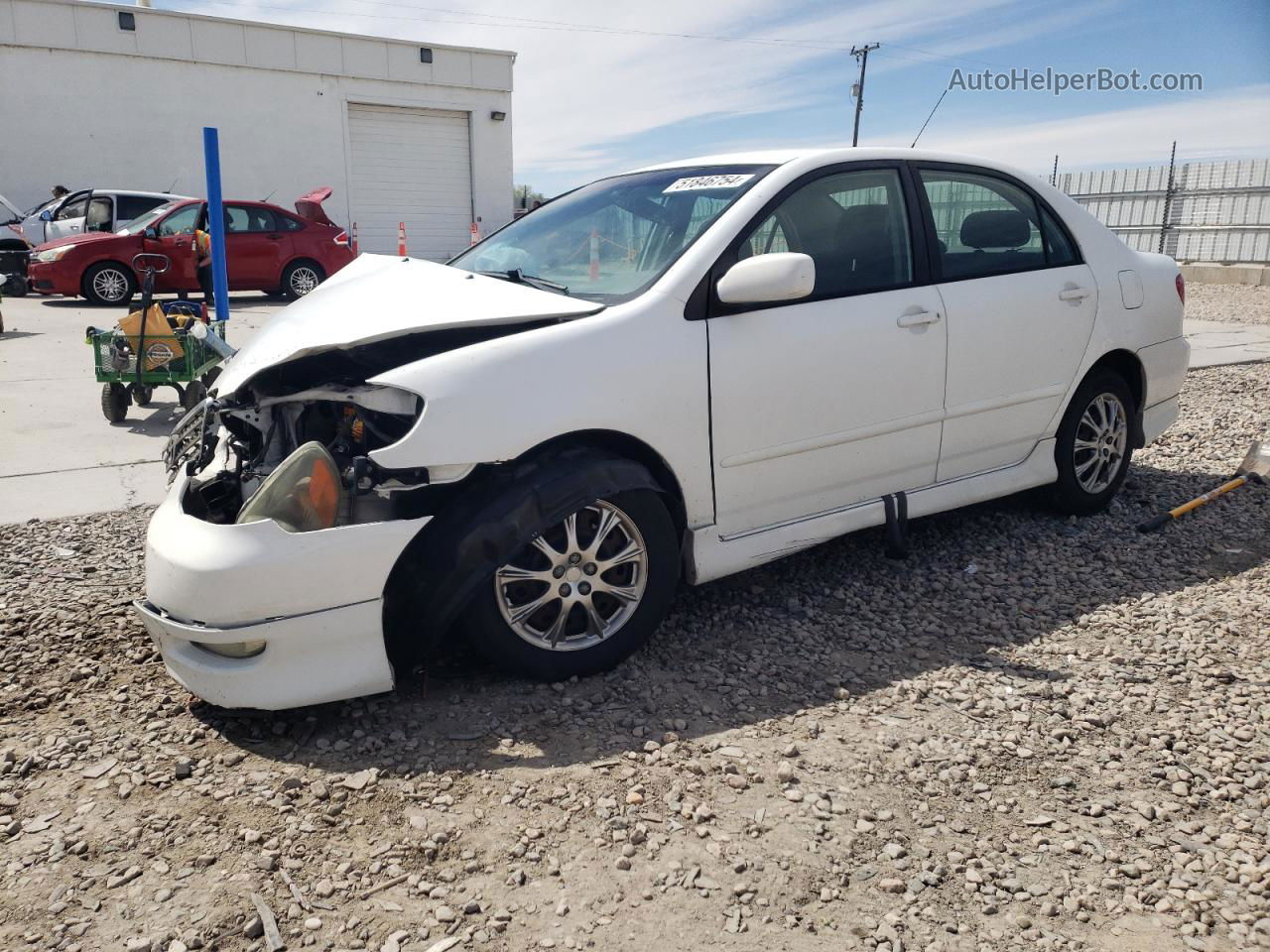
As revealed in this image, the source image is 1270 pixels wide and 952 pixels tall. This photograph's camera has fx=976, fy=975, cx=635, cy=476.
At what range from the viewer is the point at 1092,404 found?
459 centimetres

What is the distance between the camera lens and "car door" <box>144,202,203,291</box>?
43.7 feet

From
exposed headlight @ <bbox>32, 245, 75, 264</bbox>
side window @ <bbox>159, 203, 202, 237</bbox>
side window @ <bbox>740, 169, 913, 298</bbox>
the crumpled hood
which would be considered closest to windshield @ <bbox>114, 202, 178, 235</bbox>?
side window @ <bbox>159, 203, 202, 237</bbox>

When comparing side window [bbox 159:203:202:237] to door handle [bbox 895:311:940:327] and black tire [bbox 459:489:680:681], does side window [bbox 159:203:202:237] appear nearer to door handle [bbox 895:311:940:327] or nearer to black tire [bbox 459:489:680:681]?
door handle [bbox 895:311:940:327]

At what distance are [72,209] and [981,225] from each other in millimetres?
15163

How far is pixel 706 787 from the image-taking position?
2605 millimetres

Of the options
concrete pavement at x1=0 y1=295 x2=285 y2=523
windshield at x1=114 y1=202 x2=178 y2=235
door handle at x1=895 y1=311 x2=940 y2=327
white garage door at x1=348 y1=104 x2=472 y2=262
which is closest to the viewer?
door handle at x1=895 y1=311 x2=940 y2=327

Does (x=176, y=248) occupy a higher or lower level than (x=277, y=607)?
higher

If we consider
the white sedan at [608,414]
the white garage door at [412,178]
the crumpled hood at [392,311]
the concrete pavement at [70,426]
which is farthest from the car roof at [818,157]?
the white garage door at [412,178]

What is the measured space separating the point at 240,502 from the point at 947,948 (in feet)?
7.95

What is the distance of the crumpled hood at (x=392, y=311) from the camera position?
2.99 meters

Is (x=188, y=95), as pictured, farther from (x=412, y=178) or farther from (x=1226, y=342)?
(x=1226, y=342)

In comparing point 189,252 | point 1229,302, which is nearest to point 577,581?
point 189,252

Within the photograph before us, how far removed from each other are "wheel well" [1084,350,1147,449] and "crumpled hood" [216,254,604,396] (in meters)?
2.75

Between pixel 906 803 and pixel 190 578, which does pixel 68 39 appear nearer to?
pixel 190 578
